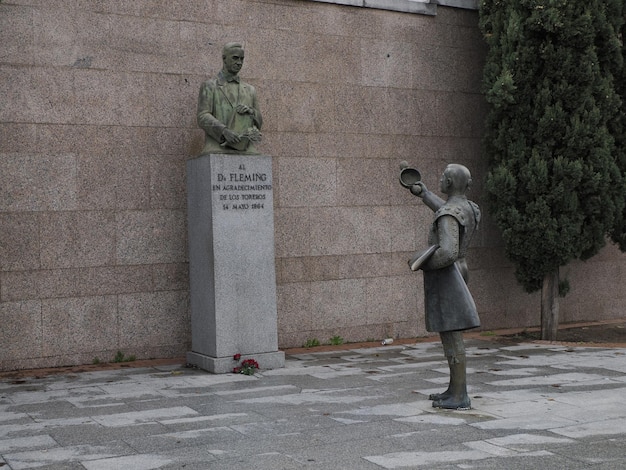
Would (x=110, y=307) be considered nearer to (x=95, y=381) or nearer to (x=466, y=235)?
(x=95, y=381)

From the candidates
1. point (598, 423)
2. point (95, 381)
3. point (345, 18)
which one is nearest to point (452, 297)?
point (598, 423)

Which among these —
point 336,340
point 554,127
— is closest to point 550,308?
point 554,127

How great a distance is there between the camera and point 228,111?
30.9 feet

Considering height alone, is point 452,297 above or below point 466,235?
below

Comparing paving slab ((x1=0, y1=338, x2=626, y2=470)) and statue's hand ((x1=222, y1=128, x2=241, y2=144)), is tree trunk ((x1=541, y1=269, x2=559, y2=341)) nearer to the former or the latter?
paving slab ((x1=0, y1=338, x2=626, y2=470))

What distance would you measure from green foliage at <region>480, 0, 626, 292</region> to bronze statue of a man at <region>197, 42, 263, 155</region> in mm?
3500

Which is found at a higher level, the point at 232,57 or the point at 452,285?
the point at 232,57

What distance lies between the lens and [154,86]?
9.98 m

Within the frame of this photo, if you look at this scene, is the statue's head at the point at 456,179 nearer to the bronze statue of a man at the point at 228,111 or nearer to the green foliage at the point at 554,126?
the bronze statue of a man at the point at 228,111

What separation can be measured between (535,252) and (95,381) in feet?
19.1

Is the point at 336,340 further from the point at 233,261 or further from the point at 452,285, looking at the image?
the point at 452,285

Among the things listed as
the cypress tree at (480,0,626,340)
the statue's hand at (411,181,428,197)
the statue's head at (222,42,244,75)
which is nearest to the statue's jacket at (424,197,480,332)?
the statue's hand at (411,181,428,197)

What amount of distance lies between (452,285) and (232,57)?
4030 millimetres

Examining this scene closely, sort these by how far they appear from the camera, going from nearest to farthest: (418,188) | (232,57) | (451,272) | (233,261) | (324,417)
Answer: (324,417), (451,272), (418,188), (233,261), (232,57)
